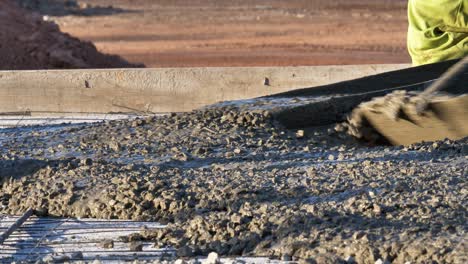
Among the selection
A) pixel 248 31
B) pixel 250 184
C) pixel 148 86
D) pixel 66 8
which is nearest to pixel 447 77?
pixel 250 184

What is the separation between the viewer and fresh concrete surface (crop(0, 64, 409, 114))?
675 cm

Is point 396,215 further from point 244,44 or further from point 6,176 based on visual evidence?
point 244,44

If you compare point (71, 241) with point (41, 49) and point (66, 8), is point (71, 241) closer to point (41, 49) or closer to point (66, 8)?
point (41, 49)

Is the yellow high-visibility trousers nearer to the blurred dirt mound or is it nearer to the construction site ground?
the construction site ground

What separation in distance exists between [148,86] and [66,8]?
18989mm

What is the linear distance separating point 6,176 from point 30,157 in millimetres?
335

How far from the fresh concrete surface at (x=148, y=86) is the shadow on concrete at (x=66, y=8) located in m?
17.3

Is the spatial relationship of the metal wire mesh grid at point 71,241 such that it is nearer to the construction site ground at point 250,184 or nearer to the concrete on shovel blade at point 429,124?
the construction site ground at point 250,184

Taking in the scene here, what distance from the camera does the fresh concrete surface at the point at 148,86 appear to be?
266 inches

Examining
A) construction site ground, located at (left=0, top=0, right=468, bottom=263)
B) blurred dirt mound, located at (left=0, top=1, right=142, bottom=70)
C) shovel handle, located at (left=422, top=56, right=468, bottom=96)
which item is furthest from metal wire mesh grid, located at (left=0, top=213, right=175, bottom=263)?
blurred dirt mound, located at (left=0, top=1, right=142, bottom=70)

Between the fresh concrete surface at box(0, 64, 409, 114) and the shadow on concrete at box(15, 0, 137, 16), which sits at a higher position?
the fresh concrete surface at box(0, 64, 409, 114)

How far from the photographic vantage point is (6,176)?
4.84 meters

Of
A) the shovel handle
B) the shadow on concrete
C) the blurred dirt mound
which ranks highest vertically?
the shovel handle

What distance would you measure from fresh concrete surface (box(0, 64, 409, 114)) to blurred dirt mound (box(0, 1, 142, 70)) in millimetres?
4004
